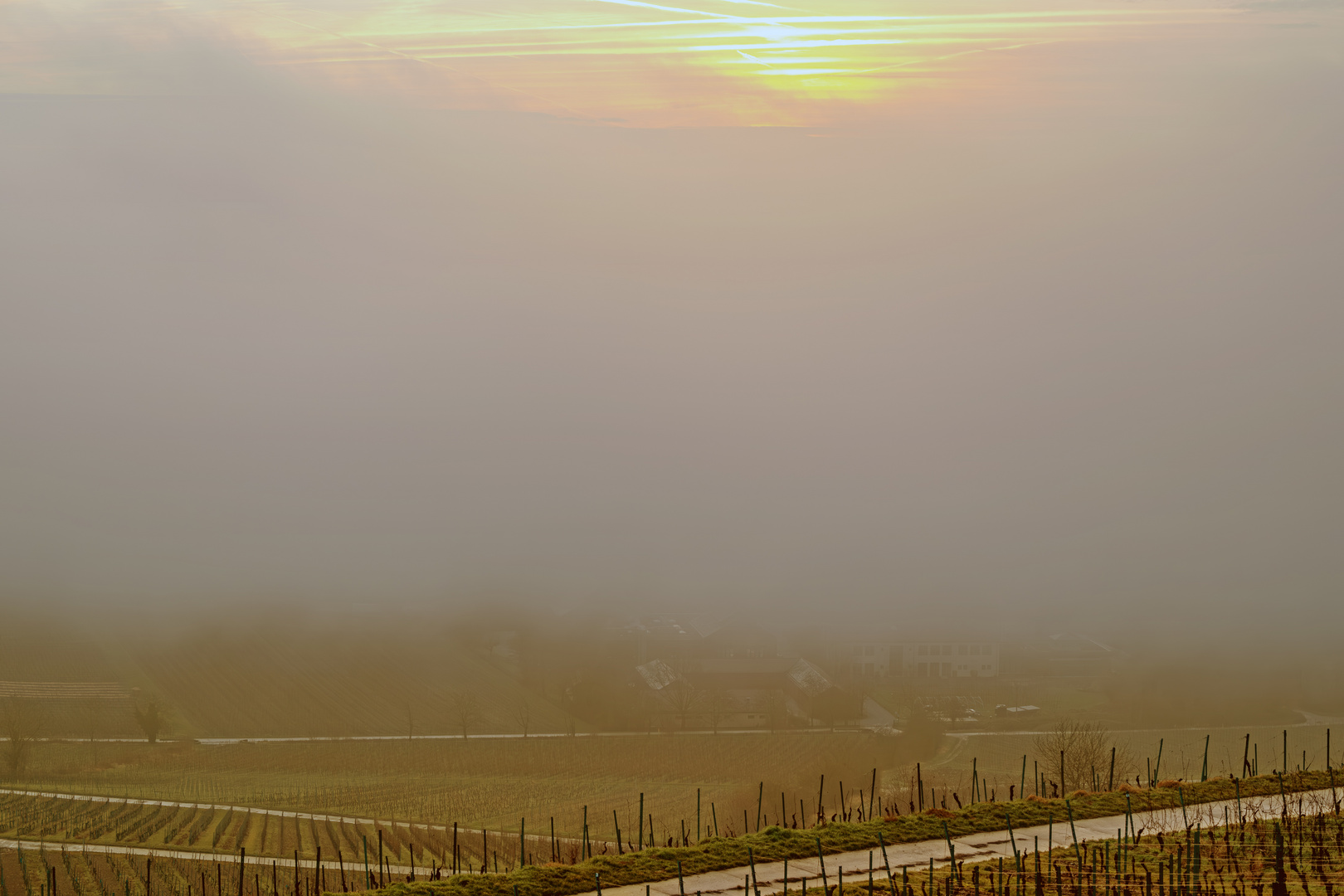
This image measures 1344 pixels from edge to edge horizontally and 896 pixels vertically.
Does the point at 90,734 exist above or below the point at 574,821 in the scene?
above

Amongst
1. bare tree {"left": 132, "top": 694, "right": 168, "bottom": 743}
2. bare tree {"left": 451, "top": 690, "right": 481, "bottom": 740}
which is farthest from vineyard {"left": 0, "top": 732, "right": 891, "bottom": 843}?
bare tree {"left": 451, "top": 690, "right": 481, "bottom": 740}

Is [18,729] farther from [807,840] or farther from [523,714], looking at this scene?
[807,840]

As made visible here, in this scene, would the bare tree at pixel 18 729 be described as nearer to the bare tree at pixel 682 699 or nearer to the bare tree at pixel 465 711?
the bare tree at pixel 465 711

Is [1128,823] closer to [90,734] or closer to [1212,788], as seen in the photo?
[1212,788]

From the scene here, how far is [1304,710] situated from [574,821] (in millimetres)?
159446

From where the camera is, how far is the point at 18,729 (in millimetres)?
143875

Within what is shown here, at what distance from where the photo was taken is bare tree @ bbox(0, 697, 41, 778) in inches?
4961

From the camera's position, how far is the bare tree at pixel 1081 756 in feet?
201

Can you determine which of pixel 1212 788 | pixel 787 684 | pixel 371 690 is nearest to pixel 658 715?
pixel 787 684

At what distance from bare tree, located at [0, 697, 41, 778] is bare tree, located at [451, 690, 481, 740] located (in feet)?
207

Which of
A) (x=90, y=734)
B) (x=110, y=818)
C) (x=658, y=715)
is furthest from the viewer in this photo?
(x=658, y=715)

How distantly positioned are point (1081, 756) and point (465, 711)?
133886 mm

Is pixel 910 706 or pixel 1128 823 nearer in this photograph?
pixel 1128 823

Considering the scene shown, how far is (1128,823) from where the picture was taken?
69.1 feet
